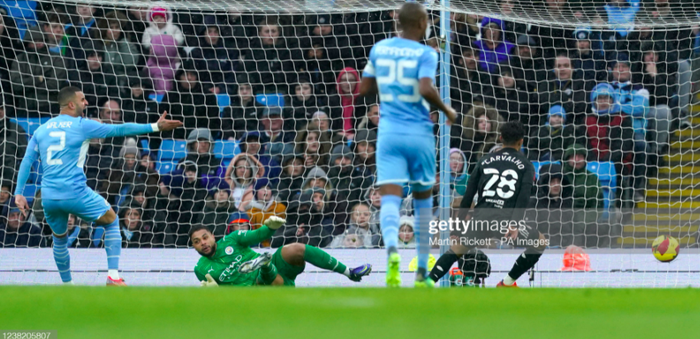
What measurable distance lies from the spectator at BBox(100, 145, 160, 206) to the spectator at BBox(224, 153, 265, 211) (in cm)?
90

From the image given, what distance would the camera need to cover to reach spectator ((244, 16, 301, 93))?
35.3ft

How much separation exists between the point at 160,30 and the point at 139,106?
1.09 m

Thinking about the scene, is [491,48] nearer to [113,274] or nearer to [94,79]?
[94,79]

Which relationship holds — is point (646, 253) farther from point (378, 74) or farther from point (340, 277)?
point (378, 74)

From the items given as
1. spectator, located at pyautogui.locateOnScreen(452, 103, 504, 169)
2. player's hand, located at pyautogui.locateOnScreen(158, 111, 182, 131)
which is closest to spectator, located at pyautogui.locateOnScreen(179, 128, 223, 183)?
spectator, located at pyautogui.locateOnScreen(452, 103, 504, 169)

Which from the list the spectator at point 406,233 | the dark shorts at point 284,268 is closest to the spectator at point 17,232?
the dark shorts at point 284,268

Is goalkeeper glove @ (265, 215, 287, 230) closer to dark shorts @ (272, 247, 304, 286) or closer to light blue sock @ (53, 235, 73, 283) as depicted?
dark shorts @ (272, 247, 304, 286)

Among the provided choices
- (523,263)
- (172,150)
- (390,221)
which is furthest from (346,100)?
(390,221)

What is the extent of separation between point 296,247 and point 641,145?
499 cm

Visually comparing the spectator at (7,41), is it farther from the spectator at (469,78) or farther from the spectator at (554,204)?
the spectator at (554,204)

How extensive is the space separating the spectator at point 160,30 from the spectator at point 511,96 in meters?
4.10

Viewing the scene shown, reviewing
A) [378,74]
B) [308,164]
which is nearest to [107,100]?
[308,164]

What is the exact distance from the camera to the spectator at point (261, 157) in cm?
1007

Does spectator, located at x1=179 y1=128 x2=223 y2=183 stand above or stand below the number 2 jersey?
above
